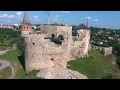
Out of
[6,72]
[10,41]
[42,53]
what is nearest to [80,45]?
[42,53]

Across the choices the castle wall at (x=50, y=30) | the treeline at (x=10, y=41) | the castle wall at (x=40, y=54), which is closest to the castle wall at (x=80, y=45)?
the castle wall at (x=50, y=30)

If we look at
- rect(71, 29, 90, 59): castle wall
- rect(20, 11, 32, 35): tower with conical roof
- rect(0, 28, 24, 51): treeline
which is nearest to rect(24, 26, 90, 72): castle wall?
rect(71, 29, 90, 59): castle wall

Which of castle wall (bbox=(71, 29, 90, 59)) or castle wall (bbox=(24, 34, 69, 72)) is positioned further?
castle wall (bbox=(71, 29, 90, 59))

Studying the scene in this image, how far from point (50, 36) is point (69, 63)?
3813 mm

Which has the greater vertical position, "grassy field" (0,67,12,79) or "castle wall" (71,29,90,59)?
"castle wall" (71,29,90,59)

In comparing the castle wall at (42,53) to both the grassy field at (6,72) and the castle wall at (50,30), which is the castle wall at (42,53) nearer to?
the grassy field at (6,72)

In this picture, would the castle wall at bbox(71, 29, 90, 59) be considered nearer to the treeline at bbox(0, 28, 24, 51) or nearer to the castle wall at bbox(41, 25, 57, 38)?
the castle wall at bbox(41, 25, 57, 38)

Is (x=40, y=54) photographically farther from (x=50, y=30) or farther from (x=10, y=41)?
(x=10, y=41)

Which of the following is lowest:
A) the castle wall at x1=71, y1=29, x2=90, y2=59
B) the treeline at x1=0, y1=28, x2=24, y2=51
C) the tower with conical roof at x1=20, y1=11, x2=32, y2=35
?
the treeline at x1=0, y1=28, x2=24, y2=51
